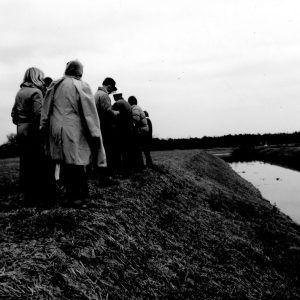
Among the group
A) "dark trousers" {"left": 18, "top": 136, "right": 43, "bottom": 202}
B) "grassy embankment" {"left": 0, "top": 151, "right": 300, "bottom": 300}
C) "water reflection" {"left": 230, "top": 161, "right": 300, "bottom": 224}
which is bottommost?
"water reflection" {"left": 230, "top": 161, "right": 300, "bottom": 224}

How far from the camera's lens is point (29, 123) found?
5664 mm

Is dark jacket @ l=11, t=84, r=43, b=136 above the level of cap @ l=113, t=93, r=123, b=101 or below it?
below

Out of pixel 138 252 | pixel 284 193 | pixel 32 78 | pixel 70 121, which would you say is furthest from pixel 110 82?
pixel 284 193

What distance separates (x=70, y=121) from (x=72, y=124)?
5cm

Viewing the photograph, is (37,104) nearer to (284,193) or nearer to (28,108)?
(28,108)

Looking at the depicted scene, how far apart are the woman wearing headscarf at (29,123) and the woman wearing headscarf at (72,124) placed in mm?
408

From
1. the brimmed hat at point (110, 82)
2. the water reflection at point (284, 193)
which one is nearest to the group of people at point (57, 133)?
the brimmed hat at point (110, 82)

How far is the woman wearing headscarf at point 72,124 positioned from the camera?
16.6 ft

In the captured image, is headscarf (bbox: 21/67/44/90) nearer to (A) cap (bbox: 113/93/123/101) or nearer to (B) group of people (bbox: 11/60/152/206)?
(B) group of people (bbox: 11/60/152/206)

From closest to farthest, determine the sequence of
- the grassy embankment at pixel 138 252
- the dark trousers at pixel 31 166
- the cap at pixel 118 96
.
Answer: the grassy embankment at pixel 138 252, the dark trousers at pixel 31 166, the cap at pixel 118 96

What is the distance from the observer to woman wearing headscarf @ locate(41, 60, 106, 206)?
5066 millimetres

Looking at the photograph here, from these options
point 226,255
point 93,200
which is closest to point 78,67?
point 93,200

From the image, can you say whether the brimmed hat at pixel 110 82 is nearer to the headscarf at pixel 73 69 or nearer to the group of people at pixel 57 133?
the group of people at pixel 57 133

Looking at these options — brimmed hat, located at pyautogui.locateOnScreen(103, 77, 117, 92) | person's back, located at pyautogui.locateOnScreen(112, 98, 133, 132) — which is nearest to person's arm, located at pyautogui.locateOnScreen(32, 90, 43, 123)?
brimmed hat, located at pyautogui.locateOnScreen(103, 77, 117, 92)
